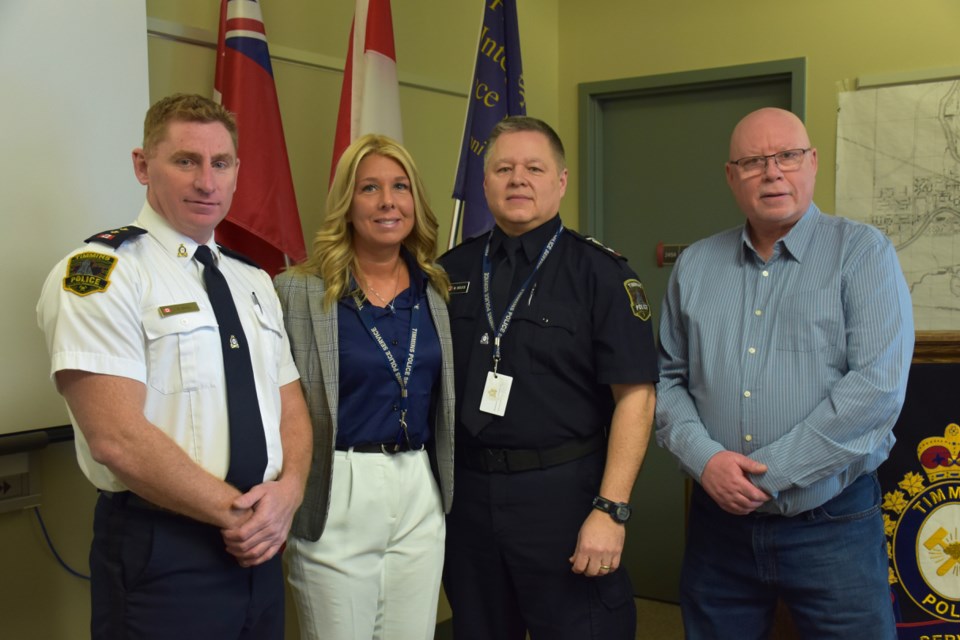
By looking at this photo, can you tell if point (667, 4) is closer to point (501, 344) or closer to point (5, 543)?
point (501, 344)

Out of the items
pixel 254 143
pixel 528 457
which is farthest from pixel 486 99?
pixel 528 457

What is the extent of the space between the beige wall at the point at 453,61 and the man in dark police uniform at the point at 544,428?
99 cm

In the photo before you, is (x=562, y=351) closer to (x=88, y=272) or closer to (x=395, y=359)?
(x=395, y=359)

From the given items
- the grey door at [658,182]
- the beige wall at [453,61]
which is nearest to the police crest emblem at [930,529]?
the beige wall at [453,61]

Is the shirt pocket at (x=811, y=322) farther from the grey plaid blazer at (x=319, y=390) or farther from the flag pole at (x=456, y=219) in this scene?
the flag pole at (x=456, y=219)

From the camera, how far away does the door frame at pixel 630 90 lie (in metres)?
3.34

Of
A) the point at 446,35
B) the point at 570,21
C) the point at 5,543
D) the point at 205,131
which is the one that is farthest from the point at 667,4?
the point at 5,543

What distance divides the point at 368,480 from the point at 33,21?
1.23 meters

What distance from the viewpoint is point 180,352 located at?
1485mm

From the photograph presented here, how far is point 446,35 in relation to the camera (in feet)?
11.1

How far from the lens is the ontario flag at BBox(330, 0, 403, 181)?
106 inches

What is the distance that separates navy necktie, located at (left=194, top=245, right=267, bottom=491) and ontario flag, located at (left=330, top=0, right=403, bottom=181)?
3.90 feet

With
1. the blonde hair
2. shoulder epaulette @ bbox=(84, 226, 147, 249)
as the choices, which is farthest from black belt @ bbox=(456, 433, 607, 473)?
shoulder epaulette @ bbox=(84, 226, 147, 249)

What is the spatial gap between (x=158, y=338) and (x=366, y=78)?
1490mm
